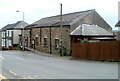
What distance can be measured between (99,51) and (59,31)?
39.0 feet

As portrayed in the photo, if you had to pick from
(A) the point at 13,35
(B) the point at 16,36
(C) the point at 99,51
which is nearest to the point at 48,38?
(C) the point at 99,51

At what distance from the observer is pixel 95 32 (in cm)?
2972

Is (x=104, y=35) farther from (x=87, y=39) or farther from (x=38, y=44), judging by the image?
(x=38, y=44)

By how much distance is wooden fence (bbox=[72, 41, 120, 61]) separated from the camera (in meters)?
20.4

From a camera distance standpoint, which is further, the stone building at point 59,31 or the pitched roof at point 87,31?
the stone building at point 59,31

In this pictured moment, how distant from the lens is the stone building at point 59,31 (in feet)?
99.8

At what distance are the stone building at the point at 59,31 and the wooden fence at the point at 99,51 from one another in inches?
195

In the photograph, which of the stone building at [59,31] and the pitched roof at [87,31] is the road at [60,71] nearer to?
the pitched roof at [87,31]

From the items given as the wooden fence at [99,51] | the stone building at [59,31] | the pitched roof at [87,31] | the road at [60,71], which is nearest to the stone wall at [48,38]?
the stone building at [59,31]

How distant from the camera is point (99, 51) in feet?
71.1

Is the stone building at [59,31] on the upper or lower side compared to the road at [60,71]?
upper

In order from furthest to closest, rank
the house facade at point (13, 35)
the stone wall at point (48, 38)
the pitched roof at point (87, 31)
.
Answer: the house facade at point (13, 35) → the stone wall at point (48, 38) → the pitched roof at point (87, 31)

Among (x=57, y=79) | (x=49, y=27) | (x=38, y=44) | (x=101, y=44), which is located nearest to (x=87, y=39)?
(x=101, y=44)

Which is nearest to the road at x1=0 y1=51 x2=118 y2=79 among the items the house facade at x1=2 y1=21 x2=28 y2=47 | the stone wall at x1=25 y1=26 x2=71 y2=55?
the stone wall at x1=25 y1=26 x2=71 y2=55
